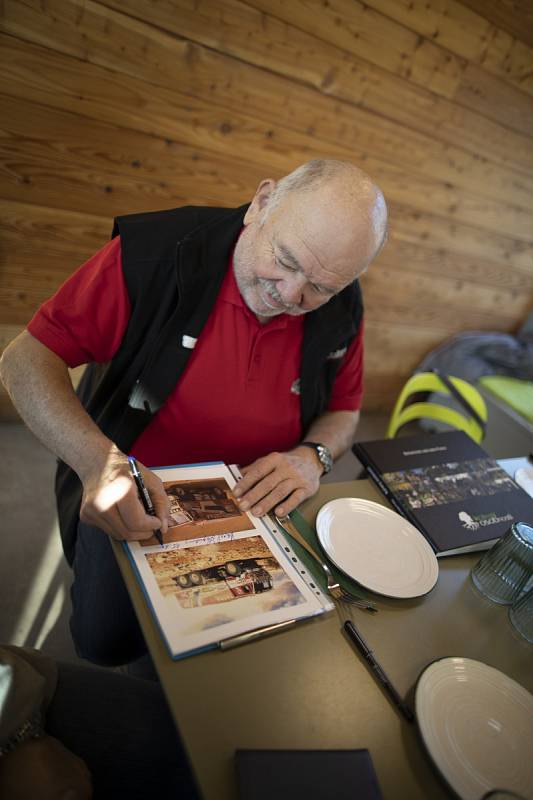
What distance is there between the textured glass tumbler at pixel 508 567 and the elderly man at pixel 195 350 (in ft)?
1.18

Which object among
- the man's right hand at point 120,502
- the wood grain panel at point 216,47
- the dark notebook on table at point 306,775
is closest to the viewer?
the dark notebook on table at point 306,775

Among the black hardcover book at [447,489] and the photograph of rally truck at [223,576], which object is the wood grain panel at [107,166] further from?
the photograph of rally truck at [223,576]

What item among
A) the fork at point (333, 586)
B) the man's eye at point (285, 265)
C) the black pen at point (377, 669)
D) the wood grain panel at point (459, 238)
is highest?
the wood grain panel at point (459, 238)

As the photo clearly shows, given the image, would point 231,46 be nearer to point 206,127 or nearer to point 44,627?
point 206,127

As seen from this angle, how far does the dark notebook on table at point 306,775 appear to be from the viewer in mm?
521

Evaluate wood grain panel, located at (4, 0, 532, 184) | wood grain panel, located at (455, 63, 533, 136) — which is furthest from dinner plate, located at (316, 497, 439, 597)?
wood grain panel, located at (455, 63, 533, 136)

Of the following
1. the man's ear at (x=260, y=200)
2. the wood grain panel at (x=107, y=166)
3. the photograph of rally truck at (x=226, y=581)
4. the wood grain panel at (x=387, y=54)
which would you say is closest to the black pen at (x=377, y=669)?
the photograph of rally truck at (x=226, y=581)

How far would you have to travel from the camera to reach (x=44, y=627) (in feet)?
4.77

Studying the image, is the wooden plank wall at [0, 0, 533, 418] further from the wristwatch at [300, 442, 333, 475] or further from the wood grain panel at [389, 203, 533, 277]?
the wristwatch at [300, 442, 333, 475]

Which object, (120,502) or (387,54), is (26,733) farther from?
(387,54)

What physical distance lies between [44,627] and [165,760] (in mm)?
869

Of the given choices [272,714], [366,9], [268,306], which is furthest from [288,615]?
[366,9]

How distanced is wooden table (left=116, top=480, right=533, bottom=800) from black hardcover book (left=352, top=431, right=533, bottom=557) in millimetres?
207

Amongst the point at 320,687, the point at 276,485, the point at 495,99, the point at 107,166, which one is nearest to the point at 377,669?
the point at 320,687
